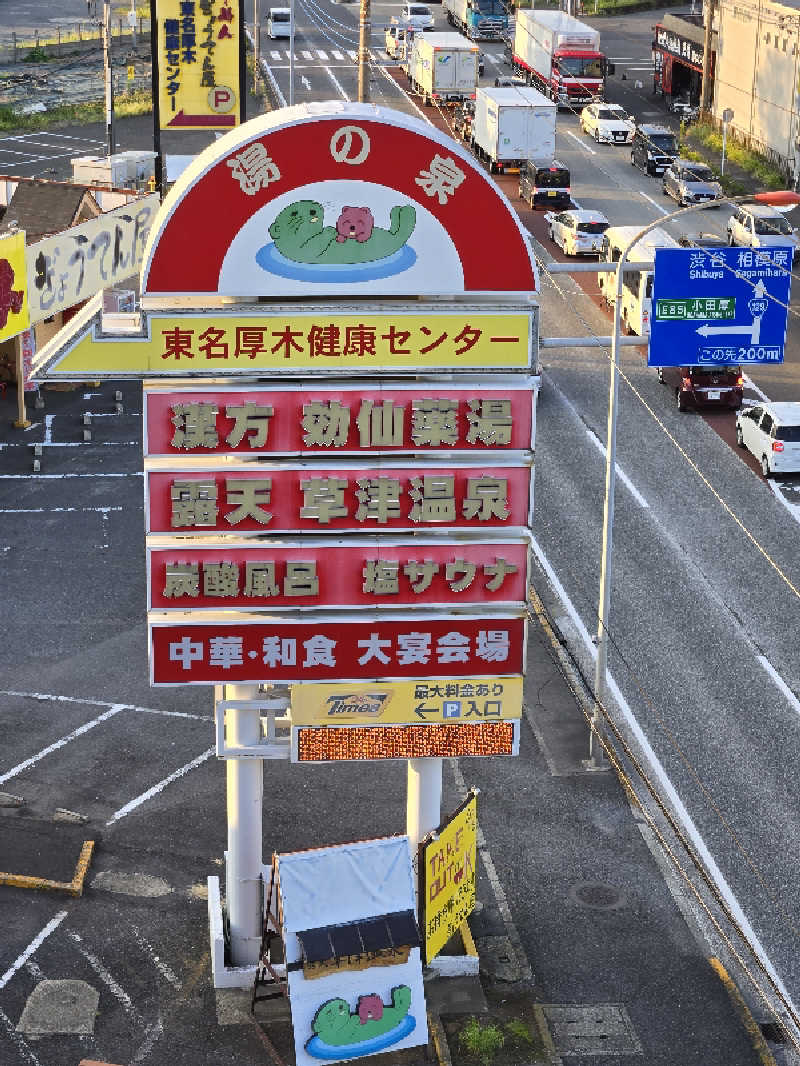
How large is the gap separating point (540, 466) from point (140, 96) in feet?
194

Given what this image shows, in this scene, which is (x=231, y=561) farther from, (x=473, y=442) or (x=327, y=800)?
(x=327, y=800)

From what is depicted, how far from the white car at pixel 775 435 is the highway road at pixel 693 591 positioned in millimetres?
554

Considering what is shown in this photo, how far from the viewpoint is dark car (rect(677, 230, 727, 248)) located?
209 ft

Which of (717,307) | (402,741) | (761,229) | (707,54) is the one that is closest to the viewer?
(402,741)

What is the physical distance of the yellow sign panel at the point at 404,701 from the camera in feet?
84.8

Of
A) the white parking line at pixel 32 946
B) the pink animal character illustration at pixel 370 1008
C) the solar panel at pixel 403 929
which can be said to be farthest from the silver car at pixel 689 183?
the pink animal character illustration at pixel 370 1008

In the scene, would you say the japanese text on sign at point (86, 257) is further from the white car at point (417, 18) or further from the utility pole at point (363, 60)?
the white car at point (417, 18)

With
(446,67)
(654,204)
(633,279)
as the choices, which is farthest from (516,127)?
(633,279)

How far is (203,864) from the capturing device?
3173cm

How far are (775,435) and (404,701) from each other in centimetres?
2699

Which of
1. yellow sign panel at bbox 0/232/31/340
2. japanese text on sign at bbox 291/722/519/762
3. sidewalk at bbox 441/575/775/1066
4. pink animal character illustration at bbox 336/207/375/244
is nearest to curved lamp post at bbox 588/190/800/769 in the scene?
sidewalk at bbox 441/575/775/1066

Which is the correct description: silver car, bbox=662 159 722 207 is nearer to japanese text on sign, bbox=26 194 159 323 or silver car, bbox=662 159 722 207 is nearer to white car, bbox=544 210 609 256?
white car, bbox=544 210 609 256

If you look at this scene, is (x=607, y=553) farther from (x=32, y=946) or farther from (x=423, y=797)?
(x=32, y=946)

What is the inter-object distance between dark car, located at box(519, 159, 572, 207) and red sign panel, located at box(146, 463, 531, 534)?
5580cm
